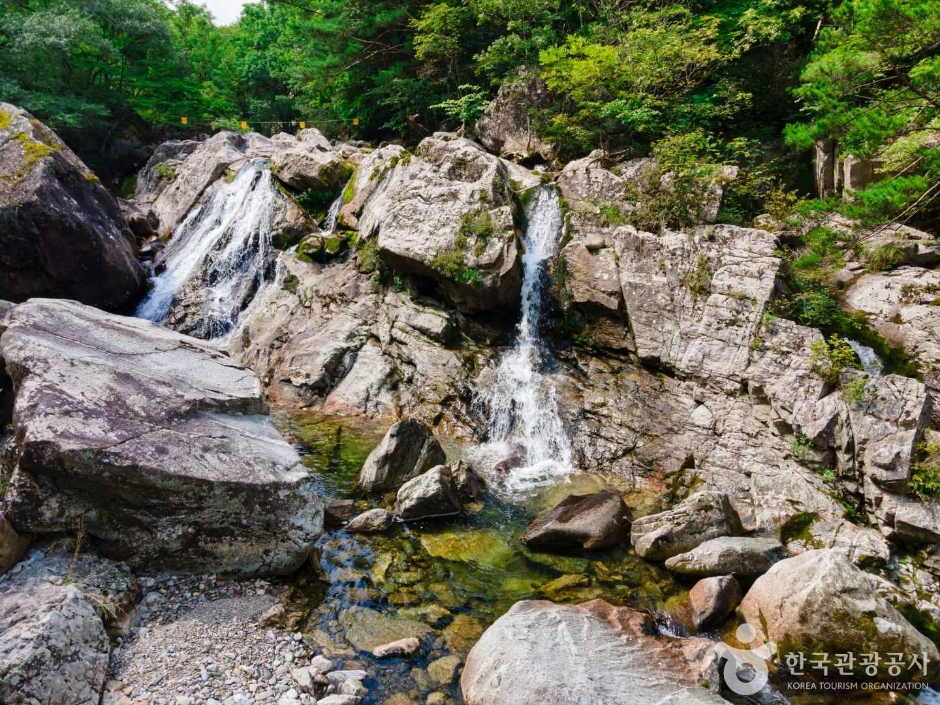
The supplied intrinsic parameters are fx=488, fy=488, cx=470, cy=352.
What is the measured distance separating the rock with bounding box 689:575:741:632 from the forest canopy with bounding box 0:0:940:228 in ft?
25.1

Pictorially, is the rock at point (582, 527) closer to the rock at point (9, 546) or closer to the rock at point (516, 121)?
the rock at point (9, 546)

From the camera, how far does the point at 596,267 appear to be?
14023mm

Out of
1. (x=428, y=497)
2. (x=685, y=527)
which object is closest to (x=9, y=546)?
(x=428, y=497)

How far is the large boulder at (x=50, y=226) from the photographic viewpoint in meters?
15.0

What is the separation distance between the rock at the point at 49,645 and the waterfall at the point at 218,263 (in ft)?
43.4

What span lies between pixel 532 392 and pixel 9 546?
10798 mm

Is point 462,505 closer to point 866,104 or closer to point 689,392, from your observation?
point 689,392

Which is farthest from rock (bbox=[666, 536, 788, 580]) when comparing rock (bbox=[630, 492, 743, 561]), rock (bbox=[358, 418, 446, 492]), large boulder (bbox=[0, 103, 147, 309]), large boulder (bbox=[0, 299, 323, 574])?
large boulder (bbox=[0, 103, 147, 309])

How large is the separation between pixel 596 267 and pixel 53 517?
12715mm

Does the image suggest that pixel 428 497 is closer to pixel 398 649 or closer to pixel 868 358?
pixel 398 649

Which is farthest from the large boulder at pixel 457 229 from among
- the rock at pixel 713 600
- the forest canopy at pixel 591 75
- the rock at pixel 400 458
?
the rock at pixel 713 600

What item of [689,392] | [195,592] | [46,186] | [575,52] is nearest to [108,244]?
[46,186]

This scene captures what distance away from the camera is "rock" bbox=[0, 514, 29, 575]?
581cm

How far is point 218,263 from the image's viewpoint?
19.1 metres
